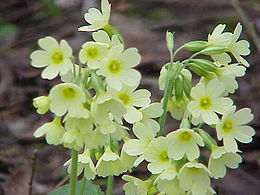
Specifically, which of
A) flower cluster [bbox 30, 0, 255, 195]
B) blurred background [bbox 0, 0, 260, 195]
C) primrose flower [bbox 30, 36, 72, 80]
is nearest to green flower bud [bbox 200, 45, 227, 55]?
flower cluster [bbox 30, 0, 255, 195]

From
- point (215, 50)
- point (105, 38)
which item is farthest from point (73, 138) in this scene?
point (215, 50)

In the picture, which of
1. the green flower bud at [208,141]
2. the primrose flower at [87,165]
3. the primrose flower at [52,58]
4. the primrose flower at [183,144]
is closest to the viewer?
the primrose flower at [52,58]

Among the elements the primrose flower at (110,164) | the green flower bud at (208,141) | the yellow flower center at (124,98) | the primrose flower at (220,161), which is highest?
the yellow flower center at (124,98)

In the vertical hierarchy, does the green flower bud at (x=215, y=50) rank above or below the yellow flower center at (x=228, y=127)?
above

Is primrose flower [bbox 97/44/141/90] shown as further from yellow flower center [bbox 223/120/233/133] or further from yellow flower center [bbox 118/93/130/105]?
yellow flower center [bbox 223/120/233/133]

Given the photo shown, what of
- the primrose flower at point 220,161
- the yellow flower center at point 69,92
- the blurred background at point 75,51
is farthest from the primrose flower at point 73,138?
the blurred background at point 75,51

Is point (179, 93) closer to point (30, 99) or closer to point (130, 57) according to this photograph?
point (130, 57)

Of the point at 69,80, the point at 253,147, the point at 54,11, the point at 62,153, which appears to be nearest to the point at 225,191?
the point at 253,147

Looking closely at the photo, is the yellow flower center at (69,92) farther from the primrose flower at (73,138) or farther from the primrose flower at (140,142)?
the primrose flower at (140,142)

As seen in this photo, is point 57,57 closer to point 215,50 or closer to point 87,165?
point 87,165
